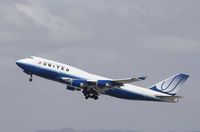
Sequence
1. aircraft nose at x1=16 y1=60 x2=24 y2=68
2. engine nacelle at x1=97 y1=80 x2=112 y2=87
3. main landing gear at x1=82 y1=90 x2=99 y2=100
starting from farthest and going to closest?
1. main landing gear at x1=82 y1=90 x2=99 y2=100
2. aircraft nose at x1=16 y1=60 x2=24 y2=68
3. engine nacelle at x1=97 y1=80 x2=112 y2=87

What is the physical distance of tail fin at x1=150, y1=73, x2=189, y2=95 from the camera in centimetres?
14312

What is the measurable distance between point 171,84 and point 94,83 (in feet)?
65.6

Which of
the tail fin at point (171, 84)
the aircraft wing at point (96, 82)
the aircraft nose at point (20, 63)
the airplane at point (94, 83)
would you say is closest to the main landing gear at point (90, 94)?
the airplane at point (94, 83)

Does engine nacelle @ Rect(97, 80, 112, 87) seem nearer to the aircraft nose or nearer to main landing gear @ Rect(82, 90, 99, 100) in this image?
main landing gear @ Rect(82, 90, 99, 100)

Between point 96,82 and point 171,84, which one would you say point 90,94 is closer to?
point 96,82

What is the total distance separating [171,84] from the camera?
472 ft

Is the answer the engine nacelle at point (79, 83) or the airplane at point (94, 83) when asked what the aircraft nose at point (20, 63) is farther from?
the engine nacelle at point (79, 83)

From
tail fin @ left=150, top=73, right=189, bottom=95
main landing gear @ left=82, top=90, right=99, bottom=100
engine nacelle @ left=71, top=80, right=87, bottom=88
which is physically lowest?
main landing gear @ left=82, top=90, right=99, bottom=100

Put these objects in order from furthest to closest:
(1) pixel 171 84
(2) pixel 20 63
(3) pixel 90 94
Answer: (1) pixel 171 84
(3) pixel 90 94
(2) pixel 20 63

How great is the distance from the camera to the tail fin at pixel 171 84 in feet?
470

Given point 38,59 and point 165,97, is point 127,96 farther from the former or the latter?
point 38,59

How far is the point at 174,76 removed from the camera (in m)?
146

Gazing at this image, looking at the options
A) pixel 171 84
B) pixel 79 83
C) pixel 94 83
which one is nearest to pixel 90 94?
pixel 94 83

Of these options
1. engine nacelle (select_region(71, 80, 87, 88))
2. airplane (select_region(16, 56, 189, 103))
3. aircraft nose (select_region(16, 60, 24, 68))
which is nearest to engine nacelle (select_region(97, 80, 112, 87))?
airplane (select_region(16, 56, 189, 103))
